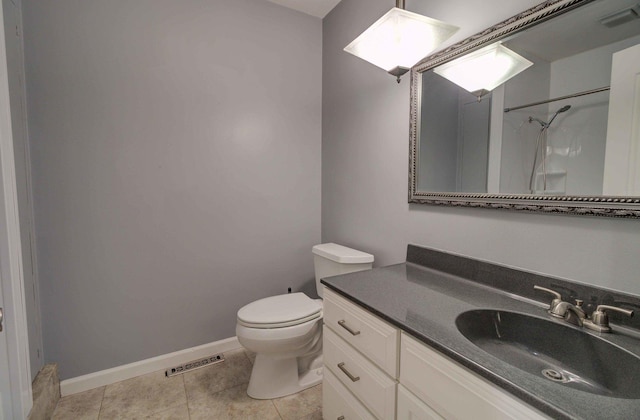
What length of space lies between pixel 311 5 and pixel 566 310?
229 centimetres

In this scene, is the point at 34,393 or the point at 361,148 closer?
the point at 34,393

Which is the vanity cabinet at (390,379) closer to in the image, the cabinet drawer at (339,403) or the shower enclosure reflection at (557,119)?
the cabinet drawer at (339,403)

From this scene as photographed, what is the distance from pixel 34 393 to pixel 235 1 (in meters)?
2.47

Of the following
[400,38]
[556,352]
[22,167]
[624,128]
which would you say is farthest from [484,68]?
[22,167]

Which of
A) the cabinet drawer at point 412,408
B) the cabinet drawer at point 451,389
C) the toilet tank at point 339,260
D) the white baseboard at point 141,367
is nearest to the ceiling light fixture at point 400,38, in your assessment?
the toilet tank at point 339,260

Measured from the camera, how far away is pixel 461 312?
3.05 feet

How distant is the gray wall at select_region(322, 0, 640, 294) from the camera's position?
90 centimetres

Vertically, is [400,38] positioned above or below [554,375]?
A: above

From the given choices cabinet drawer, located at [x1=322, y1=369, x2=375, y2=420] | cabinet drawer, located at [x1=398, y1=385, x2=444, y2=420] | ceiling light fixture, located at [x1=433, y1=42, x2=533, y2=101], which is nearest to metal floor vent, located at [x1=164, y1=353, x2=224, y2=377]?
cabinet drawer, located at [x1=322, y1=369, x2=375, y2=420]

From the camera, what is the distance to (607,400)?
0.56 meters

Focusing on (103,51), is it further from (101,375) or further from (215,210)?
(101,375)

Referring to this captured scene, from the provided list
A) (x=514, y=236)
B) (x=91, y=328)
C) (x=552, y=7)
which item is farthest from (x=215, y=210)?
(x=552, y=7)

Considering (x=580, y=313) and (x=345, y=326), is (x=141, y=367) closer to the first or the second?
(x=345, y=326)

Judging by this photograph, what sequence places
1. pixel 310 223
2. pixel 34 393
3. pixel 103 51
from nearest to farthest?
1. pixel 34 393
2. pixel 103 51
3. pixel 310 223
